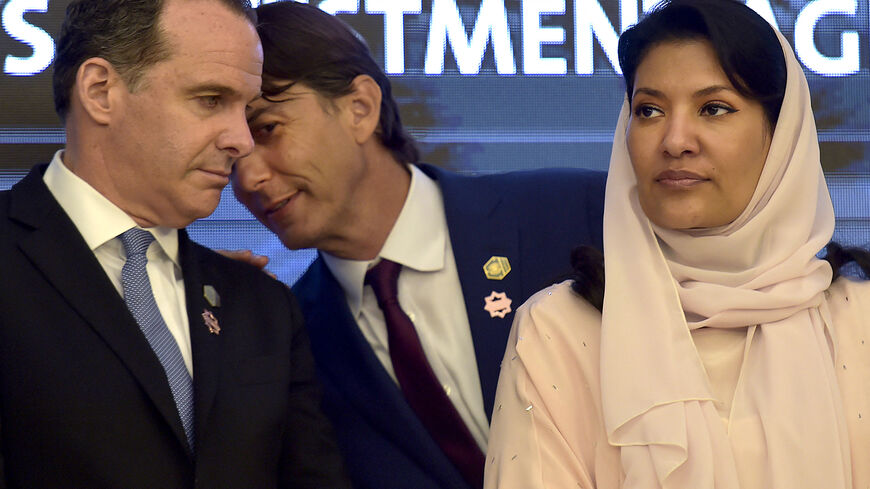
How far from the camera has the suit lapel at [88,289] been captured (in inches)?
81.7

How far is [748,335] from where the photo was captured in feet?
7.20

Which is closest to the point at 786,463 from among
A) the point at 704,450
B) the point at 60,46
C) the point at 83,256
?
the point at 704,450

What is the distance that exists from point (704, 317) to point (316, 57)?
1.22 metres

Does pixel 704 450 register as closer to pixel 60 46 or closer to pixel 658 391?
pixel 658 391

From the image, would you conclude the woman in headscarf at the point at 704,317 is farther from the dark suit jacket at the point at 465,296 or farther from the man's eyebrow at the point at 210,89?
the man's eyebrow at the point at 210,89

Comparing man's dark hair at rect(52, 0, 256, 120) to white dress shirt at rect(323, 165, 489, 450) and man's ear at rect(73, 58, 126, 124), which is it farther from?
white dress shirt at rect(323, 165, 489, 450)

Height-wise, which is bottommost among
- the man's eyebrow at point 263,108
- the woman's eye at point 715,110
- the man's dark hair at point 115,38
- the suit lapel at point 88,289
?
the suit lapel at point 88,289

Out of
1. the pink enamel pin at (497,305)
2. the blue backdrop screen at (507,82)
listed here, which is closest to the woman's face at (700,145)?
the pink enamel pin at (497,305)

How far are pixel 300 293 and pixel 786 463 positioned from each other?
1.46m

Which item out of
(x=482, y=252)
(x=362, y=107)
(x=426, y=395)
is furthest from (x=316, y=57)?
(x=426, y=395)

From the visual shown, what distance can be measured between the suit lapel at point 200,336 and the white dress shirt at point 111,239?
0.03 meters

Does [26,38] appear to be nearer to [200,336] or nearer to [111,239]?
[111,239]

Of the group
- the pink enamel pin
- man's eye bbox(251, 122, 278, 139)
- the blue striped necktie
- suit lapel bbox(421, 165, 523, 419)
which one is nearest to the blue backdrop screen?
suit lapel bbox(421, 165, 523, 419)

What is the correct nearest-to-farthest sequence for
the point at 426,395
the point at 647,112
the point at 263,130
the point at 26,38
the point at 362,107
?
1. the point at 647,112
2. the point at 426,395
3. the point at 263,130
4. the point at 362,107
5. the point at 26,38
